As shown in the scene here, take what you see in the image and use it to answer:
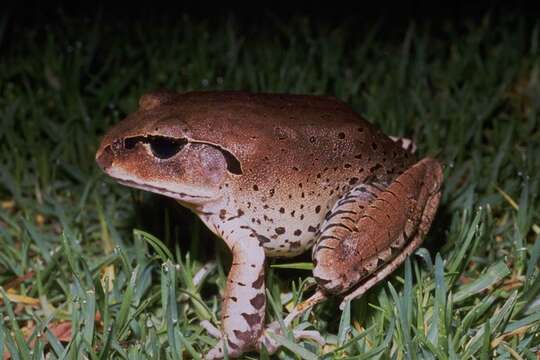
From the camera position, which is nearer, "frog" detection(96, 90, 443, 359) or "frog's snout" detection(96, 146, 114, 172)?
"frog" detection(96, 90, 443, 359)

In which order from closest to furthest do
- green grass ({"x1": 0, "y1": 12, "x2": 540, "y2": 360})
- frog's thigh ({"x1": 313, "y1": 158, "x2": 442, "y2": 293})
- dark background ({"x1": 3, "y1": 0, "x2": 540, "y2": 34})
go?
1. frog's thigh ({"x1": 313, "y1": 158, "x2": 442, "y2": 293})
2. green grass ({"x1": 0, "y1": 12, "x2": 540, "y2": 360})
3. dark background ({"x1": 3, "y1": 0, "x2": 540, "y2": 34})

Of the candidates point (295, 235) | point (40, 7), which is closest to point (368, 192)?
point (295, 235)

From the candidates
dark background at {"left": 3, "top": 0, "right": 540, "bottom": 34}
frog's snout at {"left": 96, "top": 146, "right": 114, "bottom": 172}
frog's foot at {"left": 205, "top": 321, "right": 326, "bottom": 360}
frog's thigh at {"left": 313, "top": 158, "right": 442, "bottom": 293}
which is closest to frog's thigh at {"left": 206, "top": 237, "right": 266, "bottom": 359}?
frog's foot at {"left": 205, "top": 321, "right": 326, "bottom": 360}

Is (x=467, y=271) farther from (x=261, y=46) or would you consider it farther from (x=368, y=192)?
(x=261, y=46)

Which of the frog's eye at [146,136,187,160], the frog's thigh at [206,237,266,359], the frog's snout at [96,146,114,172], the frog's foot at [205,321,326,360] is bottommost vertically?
the frog's foot at [205,321,326,360]

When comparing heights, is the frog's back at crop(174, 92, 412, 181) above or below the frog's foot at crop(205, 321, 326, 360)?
above

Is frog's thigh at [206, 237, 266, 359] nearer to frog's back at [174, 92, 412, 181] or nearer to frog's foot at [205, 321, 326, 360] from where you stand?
frog's foot at [205, 321, 326, 360]

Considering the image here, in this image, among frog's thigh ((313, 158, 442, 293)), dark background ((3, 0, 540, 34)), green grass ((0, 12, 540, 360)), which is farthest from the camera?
dark background ((3, 0, 540, 34))
